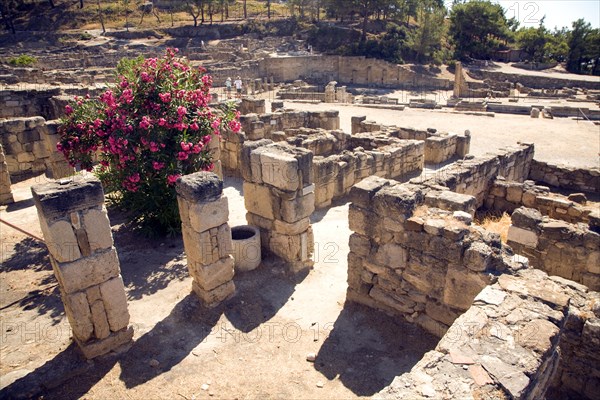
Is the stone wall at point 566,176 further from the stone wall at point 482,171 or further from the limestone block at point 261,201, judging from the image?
the limestone block at point 261,201

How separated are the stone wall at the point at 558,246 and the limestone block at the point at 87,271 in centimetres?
747

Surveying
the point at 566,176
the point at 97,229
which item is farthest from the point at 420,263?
the point at 566,176

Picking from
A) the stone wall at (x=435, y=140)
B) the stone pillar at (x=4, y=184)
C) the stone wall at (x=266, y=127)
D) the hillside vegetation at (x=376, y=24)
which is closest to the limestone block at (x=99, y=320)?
the stone wall at (x=266, y=127)

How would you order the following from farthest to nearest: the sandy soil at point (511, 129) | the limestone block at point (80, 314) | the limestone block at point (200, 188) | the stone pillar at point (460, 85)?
the stone pillar at point (460, 85), the sandy soil at point (511, 129), the limestone block at point (200, 188), the limestone block at point (80, 314)

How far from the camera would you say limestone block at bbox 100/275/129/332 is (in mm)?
5727

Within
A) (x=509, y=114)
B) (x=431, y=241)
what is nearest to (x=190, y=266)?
(x=431, y=241)

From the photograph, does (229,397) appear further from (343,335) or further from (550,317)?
(550,317)

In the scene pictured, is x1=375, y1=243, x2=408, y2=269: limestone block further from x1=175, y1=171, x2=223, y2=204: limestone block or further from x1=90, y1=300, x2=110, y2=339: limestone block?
x1=90, y1=300, x2=110, y2=339: limestone block

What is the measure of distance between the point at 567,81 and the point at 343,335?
125ft

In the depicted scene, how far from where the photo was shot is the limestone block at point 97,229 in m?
5.43

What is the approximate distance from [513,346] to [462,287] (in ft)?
4.58

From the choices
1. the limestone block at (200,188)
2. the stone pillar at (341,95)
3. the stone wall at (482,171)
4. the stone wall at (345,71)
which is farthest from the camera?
the stone wall at (345,71)

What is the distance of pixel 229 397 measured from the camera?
5207 millimetres

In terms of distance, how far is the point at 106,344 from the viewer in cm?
580
